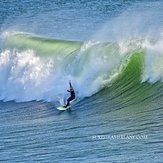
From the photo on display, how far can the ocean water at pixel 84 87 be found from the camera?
1825cm

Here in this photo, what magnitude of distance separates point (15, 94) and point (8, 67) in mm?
3122

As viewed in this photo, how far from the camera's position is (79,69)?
87.7ft

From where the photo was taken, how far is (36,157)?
17.9 meters

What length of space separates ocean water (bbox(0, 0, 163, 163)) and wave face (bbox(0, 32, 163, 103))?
0.04 metres

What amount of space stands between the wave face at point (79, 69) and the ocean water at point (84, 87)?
0.13ft

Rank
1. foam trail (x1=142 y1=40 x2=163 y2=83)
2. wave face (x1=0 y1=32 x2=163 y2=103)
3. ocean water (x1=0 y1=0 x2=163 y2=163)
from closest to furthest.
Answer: ocean water (x1=0 y1=0 x2=163 y2=163) → foam trail (x1=142 y1=40 x2=163 y2=83) → wave face (x1=0 y1=32 x2=163 y2=103)

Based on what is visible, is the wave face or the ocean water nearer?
the ocean water

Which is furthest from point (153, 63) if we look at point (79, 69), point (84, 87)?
point (79, 69)

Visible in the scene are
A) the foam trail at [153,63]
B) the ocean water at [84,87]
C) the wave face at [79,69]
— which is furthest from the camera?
the wave face at [79,69]

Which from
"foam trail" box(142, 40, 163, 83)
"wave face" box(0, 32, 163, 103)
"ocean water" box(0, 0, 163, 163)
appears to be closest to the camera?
"ocean water" box(0, 0, 163, 163)

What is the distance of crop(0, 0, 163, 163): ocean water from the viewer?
1825 centimetres

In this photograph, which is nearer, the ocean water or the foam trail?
the ocean water

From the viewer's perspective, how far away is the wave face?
2498 centimetres

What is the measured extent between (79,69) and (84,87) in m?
1.70
